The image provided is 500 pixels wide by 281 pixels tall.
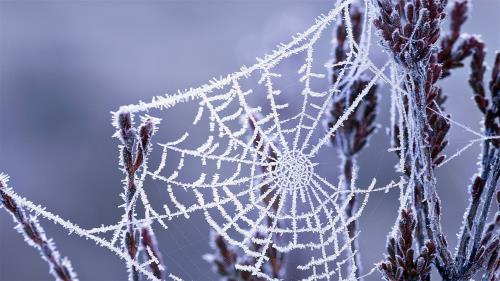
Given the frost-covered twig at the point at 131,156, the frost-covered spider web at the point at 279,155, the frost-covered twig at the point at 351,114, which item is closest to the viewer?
the frost-covered twig at the point at 131,156

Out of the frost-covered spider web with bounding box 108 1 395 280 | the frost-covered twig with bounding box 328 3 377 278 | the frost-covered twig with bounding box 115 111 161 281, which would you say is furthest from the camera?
the frost-covered twig with bounding box 328 3 377 278

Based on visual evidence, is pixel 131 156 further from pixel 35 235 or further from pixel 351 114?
pixel 351 114

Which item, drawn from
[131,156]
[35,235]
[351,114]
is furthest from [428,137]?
[35,235]

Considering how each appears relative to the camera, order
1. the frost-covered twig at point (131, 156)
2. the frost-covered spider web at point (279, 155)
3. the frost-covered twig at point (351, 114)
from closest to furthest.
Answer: the frost-covered twig at point (131, 156)
the frost-covered spider web at point (279, 155)
the frost-covered twig at point (351, 114)

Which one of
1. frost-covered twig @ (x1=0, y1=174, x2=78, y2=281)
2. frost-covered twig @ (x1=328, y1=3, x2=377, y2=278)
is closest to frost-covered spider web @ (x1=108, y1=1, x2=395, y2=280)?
frost-covered twig @ (x1=328, y1=3, x2=377, y2=278)

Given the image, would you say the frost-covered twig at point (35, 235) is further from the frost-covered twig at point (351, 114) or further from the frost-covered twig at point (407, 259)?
the frost-covered twig at point (351, 114)

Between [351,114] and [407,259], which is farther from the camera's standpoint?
[351,114]

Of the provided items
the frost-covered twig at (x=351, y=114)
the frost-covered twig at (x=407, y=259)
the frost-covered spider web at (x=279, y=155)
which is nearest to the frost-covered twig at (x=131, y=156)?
the frost-covered spider web at (x=279, y=155)

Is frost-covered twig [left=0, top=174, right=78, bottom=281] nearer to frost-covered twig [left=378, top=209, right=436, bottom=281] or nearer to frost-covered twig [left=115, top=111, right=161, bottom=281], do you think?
frost-covered twig [left=115, top=111, right=161, bottom=281]

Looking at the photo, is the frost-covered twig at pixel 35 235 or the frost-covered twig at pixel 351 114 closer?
the frost-covered twig at pixel 35 235

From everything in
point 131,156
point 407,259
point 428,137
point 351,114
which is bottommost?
point 407,259

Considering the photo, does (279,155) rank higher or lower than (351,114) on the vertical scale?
lower

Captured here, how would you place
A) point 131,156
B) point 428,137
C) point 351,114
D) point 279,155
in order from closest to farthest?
Result: point 131,156 → point 428,137 → point 279,155 → point 351,114
